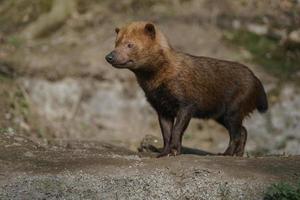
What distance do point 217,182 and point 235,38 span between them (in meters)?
8.32

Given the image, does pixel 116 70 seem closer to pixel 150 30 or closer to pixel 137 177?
pixel 150 30

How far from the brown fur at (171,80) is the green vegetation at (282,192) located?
1864mm

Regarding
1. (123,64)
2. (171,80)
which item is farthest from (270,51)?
(123,64)

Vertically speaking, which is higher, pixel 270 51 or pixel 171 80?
pixel 171 80

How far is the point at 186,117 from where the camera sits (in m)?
8.42

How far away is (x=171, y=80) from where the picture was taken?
8.54m

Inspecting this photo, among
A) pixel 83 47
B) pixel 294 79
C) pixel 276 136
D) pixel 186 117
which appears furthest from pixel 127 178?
pixel 83 47

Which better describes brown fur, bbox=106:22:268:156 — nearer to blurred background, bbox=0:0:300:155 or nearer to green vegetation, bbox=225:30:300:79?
blurred background, bbox=0:0:300:155

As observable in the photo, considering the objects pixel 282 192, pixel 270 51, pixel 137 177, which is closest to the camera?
pixel 282 192

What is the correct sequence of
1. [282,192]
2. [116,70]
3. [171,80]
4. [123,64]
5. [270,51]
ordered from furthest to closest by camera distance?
[270,51] → [116,70] → [171,80] → [123,64] → [282,192]

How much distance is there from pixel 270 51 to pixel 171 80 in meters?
6.40

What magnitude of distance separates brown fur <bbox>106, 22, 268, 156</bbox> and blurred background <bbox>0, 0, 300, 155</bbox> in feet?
11.9

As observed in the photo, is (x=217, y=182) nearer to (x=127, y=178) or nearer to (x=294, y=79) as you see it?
(x=127, y=178)

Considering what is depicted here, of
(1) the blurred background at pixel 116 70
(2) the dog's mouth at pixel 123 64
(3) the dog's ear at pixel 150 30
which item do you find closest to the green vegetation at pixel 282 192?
(2) the dog's mouth at pixel 123 64
